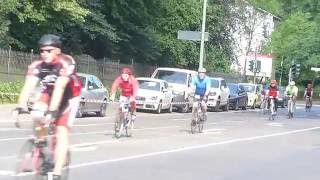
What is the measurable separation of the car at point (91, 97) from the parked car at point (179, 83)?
716cm

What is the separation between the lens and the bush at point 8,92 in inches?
1037

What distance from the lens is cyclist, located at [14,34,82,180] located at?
26.5 feet

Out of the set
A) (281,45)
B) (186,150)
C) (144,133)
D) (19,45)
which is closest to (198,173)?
(186,150)

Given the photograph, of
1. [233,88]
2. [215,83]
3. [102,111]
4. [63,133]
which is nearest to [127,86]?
[63,133]

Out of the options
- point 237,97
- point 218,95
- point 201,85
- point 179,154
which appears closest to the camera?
point 179,154

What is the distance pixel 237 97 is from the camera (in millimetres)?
40719

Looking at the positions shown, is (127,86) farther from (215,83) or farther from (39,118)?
(215,83)

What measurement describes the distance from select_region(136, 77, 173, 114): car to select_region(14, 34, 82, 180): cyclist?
2153 centimetres

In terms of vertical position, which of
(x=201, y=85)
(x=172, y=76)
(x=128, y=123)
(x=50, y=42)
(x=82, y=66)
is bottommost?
(x=128, y=123)

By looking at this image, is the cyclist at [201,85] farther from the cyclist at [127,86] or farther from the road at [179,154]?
the cyclist at [127,86]

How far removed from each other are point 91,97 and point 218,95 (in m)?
13.3

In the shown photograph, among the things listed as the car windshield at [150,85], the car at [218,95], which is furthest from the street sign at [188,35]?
the car windshield at [150,85]

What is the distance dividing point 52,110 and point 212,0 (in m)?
42.4

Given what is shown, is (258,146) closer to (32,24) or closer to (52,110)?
(52,110)
